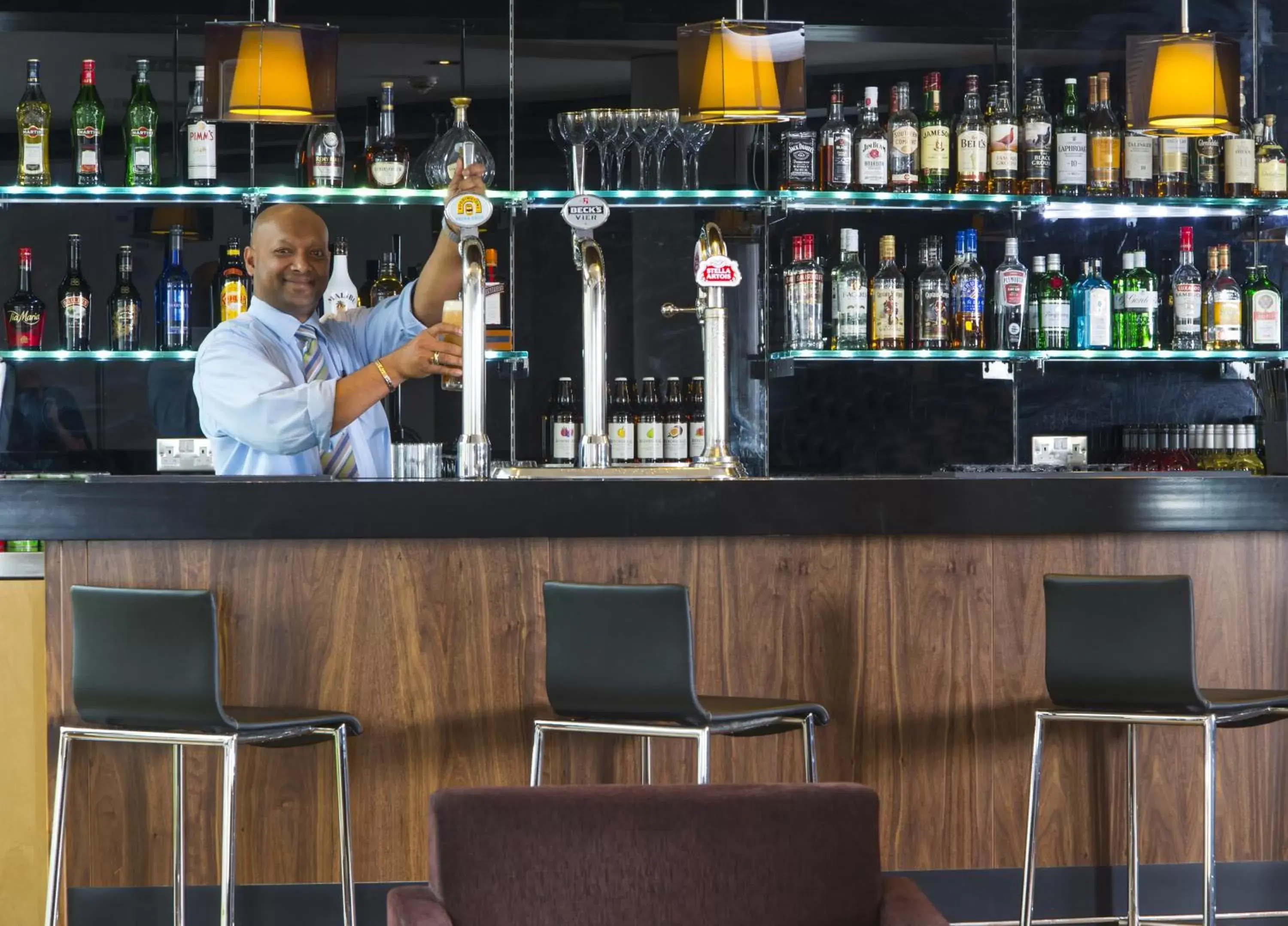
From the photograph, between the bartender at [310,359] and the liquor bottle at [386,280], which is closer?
the bartender at [310,359]

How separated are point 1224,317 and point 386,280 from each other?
95.3 inches

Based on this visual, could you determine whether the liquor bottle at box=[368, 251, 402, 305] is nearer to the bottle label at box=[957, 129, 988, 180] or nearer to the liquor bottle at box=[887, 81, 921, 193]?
the liquor bottle at box=[887, 81, 921, 193]

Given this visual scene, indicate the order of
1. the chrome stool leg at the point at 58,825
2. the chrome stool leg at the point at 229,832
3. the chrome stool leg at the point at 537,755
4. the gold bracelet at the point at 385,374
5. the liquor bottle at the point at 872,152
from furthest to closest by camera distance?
the liquor bottle at the point at 872,152 → the gold bracelet at the point at 385,374 → the chrome stool leg at the point at 537,755 → the chrome stool leg at the point at 58,825 → the chrome stool leg at the point at 229,832

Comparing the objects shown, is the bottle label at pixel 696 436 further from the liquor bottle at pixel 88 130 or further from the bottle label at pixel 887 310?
the liquor bottle at pixel 88 130

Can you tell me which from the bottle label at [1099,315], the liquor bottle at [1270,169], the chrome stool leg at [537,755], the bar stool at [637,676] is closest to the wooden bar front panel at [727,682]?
the chrome stool leg at [537,755]

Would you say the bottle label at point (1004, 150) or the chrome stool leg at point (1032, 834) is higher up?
the bottle label at point (1004, 150)

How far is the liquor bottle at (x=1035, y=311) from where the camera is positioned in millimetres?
4629

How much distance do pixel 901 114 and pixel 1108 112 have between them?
63cm

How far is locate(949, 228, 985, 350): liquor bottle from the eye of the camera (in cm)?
455

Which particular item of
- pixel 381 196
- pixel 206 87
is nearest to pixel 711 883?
pixel 206 87

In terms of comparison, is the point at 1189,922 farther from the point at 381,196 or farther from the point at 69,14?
the point at 69,14

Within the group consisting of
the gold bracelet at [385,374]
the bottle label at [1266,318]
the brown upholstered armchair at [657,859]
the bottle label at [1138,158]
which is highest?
the bottle label at [1138,158]

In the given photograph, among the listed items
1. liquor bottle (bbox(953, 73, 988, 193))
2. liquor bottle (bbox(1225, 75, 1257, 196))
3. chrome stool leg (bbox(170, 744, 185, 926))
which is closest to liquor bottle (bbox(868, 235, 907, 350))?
liquor bottle (bbox(953, 73, 988, 193))

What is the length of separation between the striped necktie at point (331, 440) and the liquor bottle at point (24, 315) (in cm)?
124
